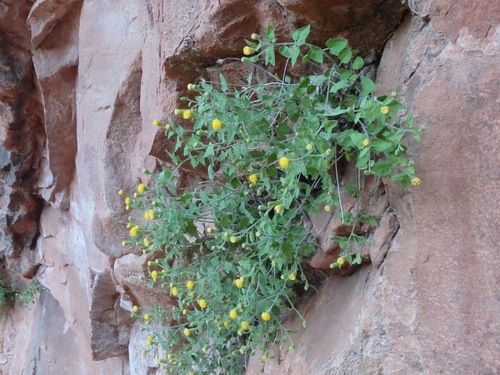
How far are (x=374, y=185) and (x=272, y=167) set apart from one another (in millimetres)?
408

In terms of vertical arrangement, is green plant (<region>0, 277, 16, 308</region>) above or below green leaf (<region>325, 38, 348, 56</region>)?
below

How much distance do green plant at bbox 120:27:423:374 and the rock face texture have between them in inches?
4.5

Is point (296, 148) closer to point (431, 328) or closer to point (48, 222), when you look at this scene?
point (431, 328)

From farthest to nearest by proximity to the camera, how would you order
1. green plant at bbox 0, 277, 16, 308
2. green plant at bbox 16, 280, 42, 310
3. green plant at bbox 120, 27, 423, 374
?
green plant at bbox 0, 277, 16, 308, green plant at bbox 16, 280, 42, 310, green plant at bbox 120, 27, 423, 374

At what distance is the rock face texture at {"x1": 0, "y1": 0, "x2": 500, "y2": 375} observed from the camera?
4.37 ft

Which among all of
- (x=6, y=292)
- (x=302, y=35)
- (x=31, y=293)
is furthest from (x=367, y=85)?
(x=6, y=292)

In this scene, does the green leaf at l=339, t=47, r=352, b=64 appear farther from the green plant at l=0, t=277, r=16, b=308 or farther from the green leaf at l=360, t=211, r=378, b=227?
the green plant at l=0, t=277, r=16, b=308

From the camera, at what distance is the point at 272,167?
1.78 metres

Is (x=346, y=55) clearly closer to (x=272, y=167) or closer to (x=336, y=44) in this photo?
(x=336, y=44)

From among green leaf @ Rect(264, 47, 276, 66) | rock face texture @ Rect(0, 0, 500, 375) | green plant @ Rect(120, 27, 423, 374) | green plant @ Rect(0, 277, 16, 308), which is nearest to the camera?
rock face texture @ Rect(0, 0, 500, 375)

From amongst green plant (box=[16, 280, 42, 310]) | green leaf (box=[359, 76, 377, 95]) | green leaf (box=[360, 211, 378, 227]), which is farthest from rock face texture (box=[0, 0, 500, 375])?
green plant (box=[16, 280, 42, 310])

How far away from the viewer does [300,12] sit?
1622 millimetres

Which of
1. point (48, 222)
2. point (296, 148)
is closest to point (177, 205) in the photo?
point (296, 148)

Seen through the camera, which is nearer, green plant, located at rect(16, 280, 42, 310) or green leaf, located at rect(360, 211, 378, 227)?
green leaf, located at rect(360, 211, 378, 227)
